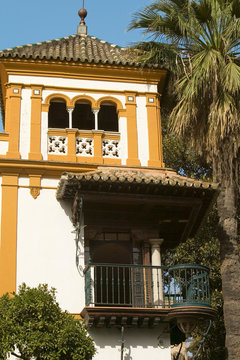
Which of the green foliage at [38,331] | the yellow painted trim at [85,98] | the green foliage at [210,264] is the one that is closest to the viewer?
the green foliage at [38,331]

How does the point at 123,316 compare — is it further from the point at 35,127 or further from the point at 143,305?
the point at 35,127

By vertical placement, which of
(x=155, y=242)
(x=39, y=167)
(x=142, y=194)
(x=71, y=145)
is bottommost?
(x=155, y=242)

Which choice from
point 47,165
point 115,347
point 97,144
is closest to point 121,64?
point 97,144

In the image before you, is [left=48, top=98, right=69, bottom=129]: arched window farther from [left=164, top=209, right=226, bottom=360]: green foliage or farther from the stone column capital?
[left=164, top=209, right=226, bottom=360]: green foliage

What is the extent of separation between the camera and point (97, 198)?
16.3 meters

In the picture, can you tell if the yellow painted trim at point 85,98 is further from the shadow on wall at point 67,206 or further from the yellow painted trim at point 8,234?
the shadow on wall at point 67,206

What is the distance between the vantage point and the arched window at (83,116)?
2061 centimetres

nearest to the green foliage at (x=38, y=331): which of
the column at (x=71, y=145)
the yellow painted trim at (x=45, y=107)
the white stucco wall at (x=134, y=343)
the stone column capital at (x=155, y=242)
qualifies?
the white stucco wall at (x=134, y=343)

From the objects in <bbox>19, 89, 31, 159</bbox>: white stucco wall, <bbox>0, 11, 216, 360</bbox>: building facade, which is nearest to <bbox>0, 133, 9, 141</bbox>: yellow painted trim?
<bbox>0, 11, 216, 360</bbox>: building facade

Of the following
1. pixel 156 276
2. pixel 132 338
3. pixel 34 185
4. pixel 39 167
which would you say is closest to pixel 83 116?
pixel 39 167

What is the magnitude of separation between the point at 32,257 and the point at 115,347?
2859mm

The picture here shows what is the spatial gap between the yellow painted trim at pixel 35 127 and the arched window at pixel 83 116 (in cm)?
191

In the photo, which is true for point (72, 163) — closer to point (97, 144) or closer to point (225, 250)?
point (97, 144)

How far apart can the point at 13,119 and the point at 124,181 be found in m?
3.99
